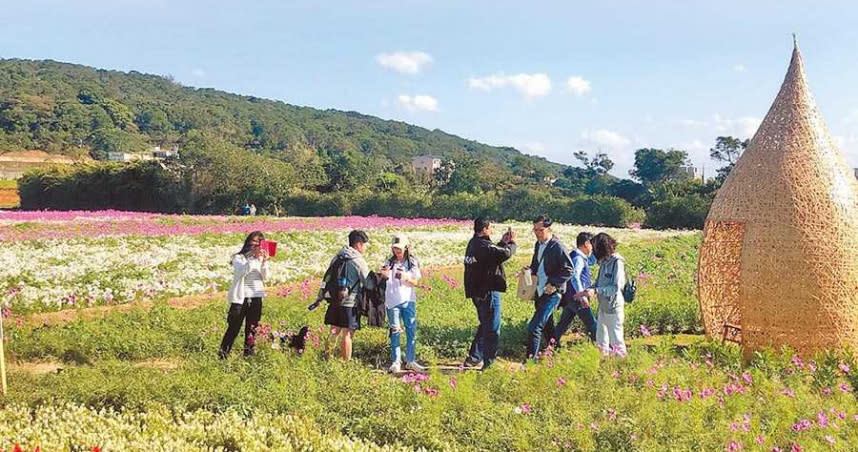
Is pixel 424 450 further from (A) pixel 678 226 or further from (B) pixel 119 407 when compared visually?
(A) pixel 678 226

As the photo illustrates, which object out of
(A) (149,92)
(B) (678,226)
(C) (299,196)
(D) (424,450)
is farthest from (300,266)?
(A) (149,92)

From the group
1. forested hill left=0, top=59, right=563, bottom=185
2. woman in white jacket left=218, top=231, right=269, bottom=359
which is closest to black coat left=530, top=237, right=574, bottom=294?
woman in white jacket left=218, top=231, right=269, bottom=359

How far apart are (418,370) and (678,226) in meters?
35.0

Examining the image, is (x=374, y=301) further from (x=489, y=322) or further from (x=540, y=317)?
(x=540, y=317)

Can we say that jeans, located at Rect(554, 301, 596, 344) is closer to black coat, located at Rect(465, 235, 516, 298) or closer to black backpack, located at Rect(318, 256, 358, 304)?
black coat, located at Rect(465, 235, 516, 298)

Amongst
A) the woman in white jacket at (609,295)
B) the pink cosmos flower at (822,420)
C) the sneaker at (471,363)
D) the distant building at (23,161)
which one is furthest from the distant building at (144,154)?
the pink cosmos flower at (822,420)

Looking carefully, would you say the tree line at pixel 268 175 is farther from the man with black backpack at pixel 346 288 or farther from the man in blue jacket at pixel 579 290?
the man with black backpack at pixel 346 288

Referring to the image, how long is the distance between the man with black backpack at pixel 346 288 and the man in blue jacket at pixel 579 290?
2676 millimetres

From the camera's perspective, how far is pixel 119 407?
6.25 metres

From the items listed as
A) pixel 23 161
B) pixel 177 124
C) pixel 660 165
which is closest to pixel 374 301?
pixel 660 165

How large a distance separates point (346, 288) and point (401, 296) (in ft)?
2.23

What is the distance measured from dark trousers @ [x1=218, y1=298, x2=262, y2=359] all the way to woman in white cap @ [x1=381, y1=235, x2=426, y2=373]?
5.25 ft

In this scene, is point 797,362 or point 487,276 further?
point 487,276

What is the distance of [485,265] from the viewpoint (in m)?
7.98
